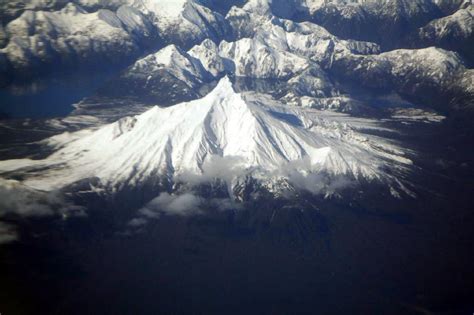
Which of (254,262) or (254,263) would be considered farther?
(254,262)

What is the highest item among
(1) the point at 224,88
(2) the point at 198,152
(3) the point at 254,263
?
(1) the point at 224,88

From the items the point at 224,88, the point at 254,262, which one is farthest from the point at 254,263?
the point at 224,88

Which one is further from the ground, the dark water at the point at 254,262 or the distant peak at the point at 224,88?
the distant peak at the point at 224,88

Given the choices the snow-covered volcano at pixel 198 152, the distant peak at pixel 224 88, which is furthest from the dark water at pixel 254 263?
the distant peak at pixel 224 88

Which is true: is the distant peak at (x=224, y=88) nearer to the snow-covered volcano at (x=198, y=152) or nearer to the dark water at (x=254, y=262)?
the snow-covered volcano at (x=198, y=152)

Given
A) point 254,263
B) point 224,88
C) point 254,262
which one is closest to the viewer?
point 254,263

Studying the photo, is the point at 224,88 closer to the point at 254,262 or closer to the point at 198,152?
→ the point at 198,152

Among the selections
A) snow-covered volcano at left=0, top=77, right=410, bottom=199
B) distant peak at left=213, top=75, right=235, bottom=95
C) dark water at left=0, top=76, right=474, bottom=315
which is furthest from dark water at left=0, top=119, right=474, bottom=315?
distant peak at left=213, top=75, right=235, bottom=95

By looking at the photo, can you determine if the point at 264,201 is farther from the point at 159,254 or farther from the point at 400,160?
the point at 400,160
